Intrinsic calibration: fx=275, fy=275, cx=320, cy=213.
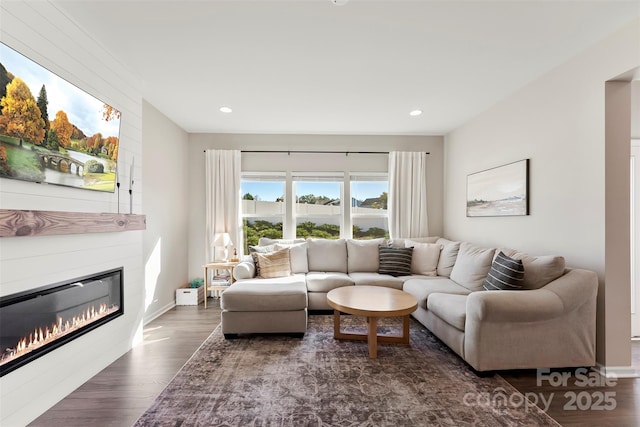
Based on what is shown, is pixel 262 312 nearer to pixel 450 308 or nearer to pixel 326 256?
pixel 326 256

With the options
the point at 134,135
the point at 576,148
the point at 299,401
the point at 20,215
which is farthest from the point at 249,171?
the point at 576,148

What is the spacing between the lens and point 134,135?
2691mm

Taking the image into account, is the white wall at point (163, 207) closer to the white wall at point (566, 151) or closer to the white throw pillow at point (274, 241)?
the white throw pillow at point (274, 241)

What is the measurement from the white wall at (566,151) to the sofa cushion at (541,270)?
9.1 inches

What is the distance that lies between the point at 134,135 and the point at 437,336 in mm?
3576

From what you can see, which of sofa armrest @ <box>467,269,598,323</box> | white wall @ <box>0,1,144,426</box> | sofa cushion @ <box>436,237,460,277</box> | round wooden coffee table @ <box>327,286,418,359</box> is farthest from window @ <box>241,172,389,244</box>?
sofa armrest @ <box>467,269,598,323</box>

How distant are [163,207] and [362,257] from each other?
283cm

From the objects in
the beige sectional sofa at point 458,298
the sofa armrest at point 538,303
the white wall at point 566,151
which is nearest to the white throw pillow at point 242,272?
the beige sectional sofa at point 458,298

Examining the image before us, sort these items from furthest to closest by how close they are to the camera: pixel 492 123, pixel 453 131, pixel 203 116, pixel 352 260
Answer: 1. pixel 453 131
2. pixel 352 260
3. pixel 203 116
4. pixel 492 123

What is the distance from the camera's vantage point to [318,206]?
465cm

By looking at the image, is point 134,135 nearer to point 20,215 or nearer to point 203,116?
point 203,116

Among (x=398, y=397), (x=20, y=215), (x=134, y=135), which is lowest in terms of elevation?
(x=398, y=397)

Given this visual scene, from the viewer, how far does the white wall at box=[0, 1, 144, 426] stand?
1555mm

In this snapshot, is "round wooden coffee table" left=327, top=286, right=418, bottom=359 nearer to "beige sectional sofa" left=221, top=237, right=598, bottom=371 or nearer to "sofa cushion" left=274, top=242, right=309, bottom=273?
"beige sectional sofa" left=221, top=237, right=598, bottom=371
